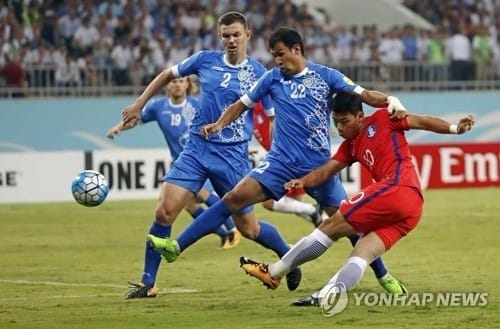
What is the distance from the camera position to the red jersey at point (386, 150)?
33.8 ft

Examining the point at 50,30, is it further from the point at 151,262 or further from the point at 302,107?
the point at 302,107

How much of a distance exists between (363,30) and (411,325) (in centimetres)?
2421

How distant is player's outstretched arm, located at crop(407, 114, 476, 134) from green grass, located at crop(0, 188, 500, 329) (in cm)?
146

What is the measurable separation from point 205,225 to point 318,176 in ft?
4.10

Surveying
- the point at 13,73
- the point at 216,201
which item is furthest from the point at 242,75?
the point at 13,73

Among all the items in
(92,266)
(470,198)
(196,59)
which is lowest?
(470,198)

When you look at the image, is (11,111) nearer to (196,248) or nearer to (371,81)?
(371,81)

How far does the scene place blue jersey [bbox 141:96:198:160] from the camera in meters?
16.5

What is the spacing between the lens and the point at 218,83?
12.2 meters

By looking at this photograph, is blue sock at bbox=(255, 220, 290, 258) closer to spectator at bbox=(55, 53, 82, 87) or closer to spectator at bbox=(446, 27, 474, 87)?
spectator at bbox=(55, 53, 82, 87)

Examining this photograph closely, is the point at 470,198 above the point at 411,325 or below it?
below

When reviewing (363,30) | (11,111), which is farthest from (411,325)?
(363,30)

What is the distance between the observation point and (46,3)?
1157 inches

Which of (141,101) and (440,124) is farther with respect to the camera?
(141,101)
